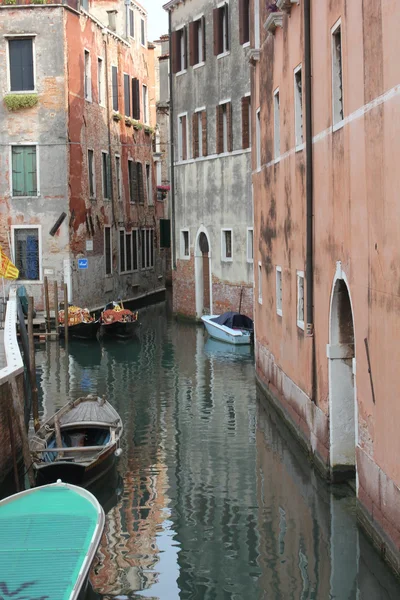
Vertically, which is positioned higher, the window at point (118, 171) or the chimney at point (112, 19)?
the chimney at point (112, 19)

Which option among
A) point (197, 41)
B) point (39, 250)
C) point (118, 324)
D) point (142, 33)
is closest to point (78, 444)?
point (118, 324)

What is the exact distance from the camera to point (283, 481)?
38.7ft

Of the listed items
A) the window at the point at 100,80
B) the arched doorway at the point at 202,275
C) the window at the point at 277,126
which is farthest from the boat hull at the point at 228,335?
the window at the point at 100,80

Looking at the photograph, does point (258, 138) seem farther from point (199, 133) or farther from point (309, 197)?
point (199, 133)

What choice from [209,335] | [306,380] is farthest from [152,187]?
[306,380]

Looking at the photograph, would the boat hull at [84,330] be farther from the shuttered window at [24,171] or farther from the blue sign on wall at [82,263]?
the shuttered window at [24,171]

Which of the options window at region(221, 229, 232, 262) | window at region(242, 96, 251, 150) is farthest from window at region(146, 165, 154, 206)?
window at region(242, 96, 251, 150)

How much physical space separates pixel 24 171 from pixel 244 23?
25.3ft

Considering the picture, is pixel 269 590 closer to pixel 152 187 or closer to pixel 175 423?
pixel 175 423

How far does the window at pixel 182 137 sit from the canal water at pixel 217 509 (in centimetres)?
1101

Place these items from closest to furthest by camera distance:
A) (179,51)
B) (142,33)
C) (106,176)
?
(179,51) < (106,176) < (142,33)

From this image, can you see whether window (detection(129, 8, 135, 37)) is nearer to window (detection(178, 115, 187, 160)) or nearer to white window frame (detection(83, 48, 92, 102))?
white window frame (detection(83, 48, 92, 102))

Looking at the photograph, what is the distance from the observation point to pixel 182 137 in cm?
2881

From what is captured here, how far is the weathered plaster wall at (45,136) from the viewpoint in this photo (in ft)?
92.1
